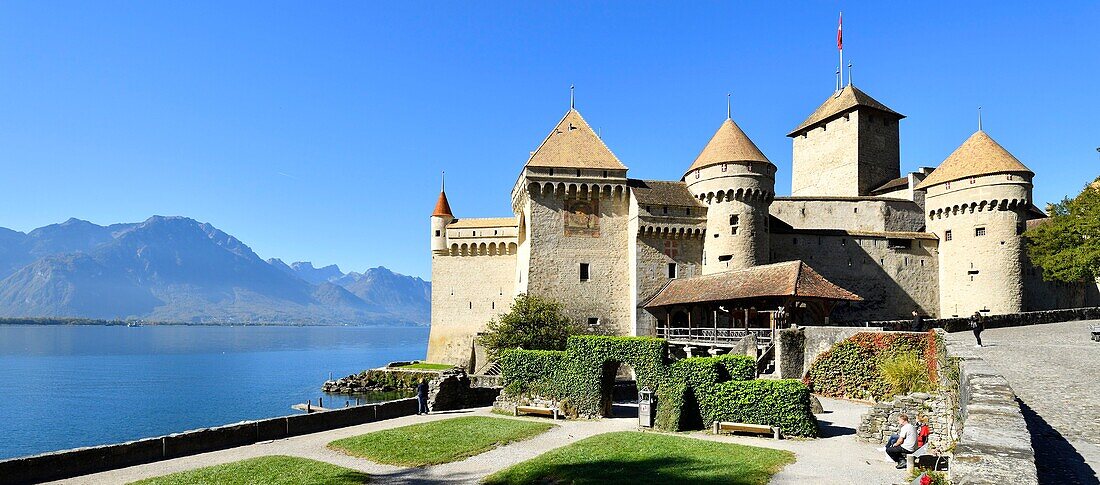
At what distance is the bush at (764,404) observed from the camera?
758 inches

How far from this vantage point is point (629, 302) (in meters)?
42.4

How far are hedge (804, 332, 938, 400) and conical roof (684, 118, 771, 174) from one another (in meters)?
17.3

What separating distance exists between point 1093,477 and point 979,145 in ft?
136

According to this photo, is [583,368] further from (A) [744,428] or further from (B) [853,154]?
(B) [853,154]

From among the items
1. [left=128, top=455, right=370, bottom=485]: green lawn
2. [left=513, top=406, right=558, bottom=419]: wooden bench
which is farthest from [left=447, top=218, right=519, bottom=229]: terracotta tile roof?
[left=128, top=455, right=370, bottom=485]: green lawn

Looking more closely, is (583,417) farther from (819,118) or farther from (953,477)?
(819,118)

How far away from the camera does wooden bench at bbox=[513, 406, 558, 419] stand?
966 inches

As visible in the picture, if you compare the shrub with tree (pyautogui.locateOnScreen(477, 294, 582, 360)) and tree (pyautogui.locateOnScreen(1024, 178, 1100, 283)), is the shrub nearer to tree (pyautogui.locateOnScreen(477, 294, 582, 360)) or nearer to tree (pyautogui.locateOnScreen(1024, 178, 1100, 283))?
tree (pyautogui.locateOnScreen(477, 294, 582, 360))

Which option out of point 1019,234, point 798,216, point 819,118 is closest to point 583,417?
point 798,216

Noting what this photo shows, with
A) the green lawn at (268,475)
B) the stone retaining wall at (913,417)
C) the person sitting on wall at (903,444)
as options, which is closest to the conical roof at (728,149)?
the stone retaining wall at (913,417)

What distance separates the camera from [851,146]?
169 ft

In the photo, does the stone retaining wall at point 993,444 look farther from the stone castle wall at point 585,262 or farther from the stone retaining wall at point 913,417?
the stone castle wall at point 585,262

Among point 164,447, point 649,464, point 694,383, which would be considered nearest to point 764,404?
point 694,383

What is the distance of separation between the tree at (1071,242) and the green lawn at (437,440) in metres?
34.7
